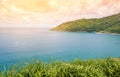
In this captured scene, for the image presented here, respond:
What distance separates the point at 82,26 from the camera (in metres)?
193

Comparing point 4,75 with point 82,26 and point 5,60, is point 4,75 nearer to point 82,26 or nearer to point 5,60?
point 5,60

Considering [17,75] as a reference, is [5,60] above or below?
below

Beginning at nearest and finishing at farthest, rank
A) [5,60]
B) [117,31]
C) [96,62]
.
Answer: [96,62]
[5,60]
[117,31]

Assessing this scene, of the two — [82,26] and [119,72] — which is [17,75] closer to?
[119,72]

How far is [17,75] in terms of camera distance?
35.6ft

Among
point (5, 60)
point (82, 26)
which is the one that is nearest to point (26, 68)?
point (5, 60)

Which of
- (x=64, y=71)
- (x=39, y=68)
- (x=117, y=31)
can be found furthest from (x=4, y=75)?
(x=117, y=31)

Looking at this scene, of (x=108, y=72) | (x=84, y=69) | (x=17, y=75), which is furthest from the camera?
(x=108, y=72)

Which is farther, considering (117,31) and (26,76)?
(117,31)

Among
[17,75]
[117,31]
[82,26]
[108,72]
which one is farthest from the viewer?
[82,26]

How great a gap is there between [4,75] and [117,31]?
5375 inches

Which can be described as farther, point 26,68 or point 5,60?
point 5,60

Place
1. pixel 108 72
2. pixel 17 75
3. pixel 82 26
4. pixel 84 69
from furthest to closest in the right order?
pixel 82 26 → pixel 108 72 → pixel 84 69 → pixel 17 75

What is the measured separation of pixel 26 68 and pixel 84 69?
3558 mm
